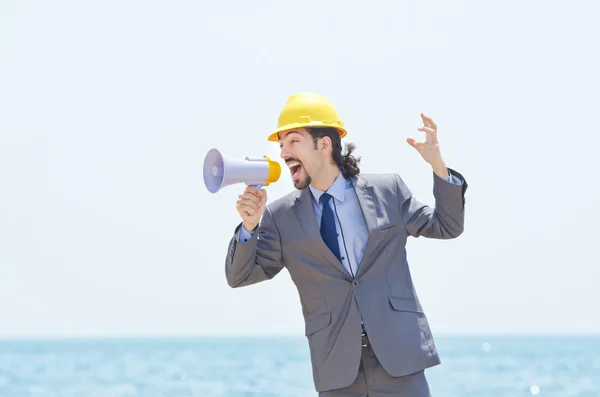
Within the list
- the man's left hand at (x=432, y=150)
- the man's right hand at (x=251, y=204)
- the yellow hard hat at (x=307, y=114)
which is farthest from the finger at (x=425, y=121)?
the man's right hand at (x=251, y=204)

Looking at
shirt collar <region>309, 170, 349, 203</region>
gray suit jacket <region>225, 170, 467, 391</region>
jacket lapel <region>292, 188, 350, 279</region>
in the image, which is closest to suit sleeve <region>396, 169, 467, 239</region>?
gray suit jacket <region>225, 170, 467, 391</region>

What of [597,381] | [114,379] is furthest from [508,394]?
[114,379]

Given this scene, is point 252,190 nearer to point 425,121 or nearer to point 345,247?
point 345,247

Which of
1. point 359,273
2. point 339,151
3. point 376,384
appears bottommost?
point 376,384

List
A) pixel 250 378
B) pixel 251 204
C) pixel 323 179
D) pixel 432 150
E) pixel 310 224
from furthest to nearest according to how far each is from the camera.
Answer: pixel 250 378 → pixel 323 179 → pixel 310 224 → pixel 432 150 → pixel 251 204

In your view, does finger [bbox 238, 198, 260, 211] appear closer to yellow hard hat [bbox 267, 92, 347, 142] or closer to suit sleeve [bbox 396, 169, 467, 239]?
yellow hard hat [bbox 267, 92, 347, 142]

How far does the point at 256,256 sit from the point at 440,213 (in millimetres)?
809

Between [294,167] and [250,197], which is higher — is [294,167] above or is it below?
above

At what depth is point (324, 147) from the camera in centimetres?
450

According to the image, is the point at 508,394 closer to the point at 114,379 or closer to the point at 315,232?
the point at 114,379

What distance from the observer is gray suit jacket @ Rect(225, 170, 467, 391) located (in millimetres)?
4195

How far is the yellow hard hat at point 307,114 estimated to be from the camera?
445cm

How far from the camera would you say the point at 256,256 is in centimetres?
439

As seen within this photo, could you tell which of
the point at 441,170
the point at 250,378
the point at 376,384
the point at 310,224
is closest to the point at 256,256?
the point at 310,224
